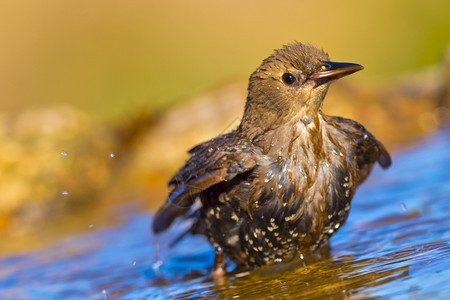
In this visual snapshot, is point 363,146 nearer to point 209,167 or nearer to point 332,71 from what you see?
point 332,71

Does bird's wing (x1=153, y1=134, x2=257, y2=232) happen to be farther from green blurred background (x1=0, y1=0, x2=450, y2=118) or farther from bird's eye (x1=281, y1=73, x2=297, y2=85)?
green blurred background (x1=0, y1=0, x2=450, y2=118)

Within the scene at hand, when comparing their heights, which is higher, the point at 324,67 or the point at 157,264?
the point at 324,67

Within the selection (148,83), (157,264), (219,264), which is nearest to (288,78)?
(219,264)

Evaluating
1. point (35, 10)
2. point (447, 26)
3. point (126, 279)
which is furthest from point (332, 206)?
point (35, 10)

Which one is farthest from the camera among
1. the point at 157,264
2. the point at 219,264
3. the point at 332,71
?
the point at 157,264

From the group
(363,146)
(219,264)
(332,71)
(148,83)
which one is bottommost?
(219,264)

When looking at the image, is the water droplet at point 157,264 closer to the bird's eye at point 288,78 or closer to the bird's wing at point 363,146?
the bird's wing at point 363,146
